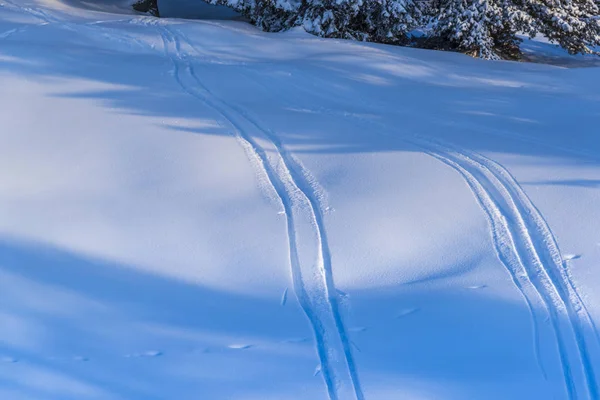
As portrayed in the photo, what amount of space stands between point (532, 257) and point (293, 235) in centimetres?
192

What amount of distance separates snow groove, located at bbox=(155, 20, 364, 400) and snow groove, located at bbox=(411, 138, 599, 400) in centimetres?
127

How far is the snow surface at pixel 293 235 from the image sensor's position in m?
4.17

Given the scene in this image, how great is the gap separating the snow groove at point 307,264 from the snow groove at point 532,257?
1.27 m

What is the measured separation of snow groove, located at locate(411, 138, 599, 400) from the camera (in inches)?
163

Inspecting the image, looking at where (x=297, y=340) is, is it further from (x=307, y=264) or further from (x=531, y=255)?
(x=531, y=255)

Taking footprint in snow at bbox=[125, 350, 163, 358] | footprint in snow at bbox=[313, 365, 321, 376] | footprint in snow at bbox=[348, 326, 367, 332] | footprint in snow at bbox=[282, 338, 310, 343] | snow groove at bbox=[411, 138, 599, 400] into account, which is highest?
snow groove at bbox=[411, 138, 599, 400]

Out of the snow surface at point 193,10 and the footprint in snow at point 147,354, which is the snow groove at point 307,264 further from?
the snow surface at point 193,10

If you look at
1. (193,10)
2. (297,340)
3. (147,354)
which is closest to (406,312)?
(297,340)

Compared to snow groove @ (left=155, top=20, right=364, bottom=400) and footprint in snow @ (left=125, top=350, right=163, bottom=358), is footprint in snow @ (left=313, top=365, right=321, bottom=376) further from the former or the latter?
footprint in snow @ (left=125, top=350, right=163, bottom=358)

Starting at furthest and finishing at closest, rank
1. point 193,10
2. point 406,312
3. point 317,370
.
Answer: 1. point 193,10
2. point 406,312
3. point 317,370

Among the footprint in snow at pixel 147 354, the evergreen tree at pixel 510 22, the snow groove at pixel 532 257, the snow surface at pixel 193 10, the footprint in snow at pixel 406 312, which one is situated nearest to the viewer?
the snow groove at pixel 532 257

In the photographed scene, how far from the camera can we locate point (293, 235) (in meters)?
5.65

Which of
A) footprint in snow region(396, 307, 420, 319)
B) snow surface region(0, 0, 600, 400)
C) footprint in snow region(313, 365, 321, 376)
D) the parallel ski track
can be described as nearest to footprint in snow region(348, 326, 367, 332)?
snow surface region(0, 0, 600, 400)

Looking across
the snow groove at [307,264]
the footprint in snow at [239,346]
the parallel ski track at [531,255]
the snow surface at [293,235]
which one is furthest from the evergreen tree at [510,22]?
the footprint in snow at [239,346]
